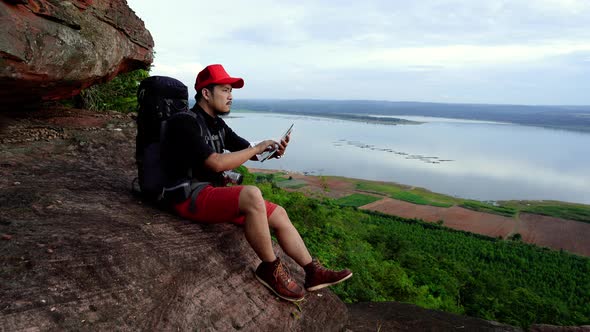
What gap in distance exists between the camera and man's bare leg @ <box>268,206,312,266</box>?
12.3 ft

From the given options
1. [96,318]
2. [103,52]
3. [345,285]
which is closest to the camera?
[96,318]

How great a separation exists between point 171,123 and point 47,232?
1304 mm

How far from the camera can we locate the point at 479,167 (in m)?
87.9

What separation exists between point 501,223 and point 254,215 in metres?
60.6

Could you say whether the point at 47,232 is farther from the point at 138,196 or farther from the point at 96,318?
the point at 138,196

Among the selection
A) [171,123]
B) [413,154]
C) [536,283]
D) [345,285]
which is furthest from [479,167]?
[171,123]

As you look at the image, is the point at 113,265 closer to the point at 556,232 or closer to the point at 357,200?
the point at 357,200

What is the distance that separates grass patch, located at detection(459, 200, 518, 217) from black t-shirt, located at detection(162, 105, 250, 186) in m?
62.5

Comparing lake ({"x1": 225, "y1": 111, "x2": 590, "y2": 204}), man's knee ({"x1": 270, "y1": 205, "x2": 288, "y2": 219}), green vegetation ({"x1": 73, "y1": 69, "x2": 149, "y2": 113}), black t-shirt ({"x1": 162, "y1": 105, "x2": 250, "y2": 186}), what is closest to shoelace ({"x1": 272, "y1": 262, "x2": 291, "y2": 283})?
man's knee ({"x1": 270, "y1": 205, "x2": 288, "y2": 219})

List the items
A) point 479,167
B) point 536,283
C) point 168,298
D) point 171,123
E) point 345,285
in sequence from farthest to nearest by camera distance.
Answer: point 479,167
point 536,283
point 345,285
point 171,123
point 168,298

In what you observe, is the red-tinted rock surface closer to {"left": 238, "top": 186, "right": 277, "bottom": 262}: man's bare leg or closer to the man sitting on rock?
the man sitting on rock

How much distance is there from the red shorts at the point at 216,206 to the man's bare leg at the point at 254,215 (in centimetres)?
6

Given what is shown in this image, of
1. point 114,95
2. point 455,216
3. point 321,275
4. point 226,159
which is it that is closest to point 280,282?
point 321,275

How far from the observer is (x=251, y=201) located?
3.52m
